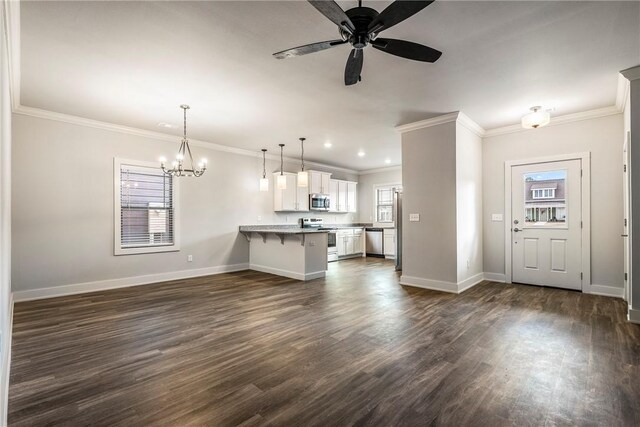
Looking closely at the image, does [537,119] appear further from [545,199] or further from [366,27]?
[366,27]

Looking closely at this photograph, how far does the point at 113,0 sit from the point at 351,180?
7.99 meters

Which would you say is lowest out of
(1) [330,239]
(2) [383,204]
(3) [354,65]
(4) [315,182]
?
(1) [330,239]

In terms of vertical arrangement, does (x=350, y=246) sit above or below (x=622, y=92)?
below

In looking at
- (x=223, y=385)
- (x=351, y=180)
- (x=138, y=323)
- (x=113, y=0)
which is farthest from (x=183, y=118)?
(x=351, y=180)

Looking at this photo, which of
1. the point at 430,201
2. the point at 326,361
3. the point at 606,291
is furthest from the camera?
the point at 430,201

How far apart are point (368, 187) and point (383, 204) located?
0.74m

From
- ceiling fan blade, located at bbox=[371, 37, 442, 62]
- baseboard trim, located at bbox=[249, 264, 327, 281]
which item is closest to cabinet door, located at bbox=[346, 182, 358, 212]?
baseboard trim, located at bbox=[249, 264, 327, 281]

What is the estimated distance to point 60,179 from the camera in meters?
Answer: 4.66

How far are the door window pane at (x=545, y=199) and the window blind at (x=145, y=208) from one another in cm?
636

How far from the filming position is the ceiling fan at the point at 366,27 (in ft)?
6.01

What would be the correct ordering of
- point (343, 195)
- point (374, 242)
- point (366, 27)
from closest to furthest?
point (366, 27) → point (374, 242) → point (343, 195)

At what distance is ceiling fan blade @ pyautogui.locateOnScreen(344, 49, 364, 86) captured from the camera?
7.80ft

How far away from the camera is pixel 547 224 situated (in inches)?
198

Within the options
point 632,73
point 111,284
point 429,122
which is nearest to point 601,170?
point 632,73
